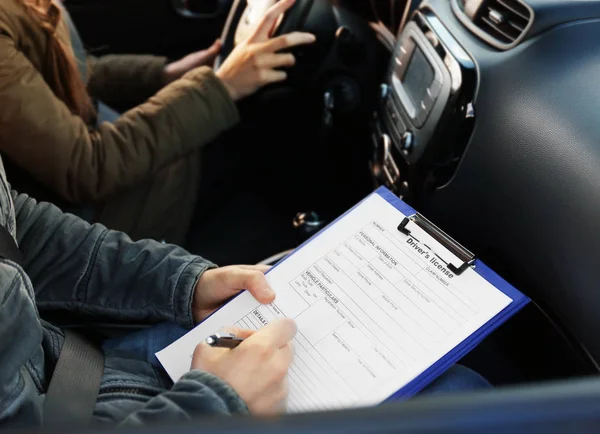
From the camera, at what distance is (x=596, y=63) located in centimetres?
61

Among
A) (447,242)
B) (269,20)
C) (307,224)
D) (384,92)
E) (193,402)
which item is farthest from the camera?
(307,224)

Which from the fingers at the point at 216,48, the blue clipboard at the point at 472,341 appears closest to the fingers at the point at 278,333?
the blue clipboard at the point at 472,341

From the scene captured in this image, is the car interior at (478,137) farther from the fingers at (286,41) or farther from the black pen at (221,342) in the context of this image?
the black pen at (221,342)

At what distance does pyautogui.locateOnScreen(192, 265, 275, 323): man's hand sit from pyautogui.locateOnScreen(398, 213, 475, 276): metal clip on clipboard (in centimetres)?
15

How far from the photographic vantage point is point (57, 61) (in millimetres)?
924

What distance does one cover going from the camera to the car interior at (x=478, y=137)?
0.55m

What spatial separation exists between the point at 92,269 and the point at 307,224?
475 mm

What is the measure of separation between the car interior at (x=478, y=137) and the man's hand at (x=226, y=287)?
24cm

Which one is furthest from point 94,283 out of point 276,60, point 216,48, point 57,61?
point 216,48

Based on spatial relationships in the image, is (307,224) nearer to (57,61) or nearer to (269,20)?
(269,20)

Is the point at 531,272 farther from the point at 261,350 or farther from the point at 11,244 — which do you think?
the point at 11,244

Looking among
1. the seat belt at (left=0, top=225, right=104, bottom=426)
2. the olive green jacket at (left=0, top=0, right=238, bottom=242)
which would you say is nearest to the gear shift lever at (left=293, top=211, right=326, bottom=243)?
the olive green jacket at (left=0, top=0, right=238, bottom=242)

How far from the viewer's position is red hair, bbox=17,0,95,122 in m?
0.88

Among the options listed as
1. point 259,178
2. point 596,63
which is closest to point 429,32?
point 596,63
